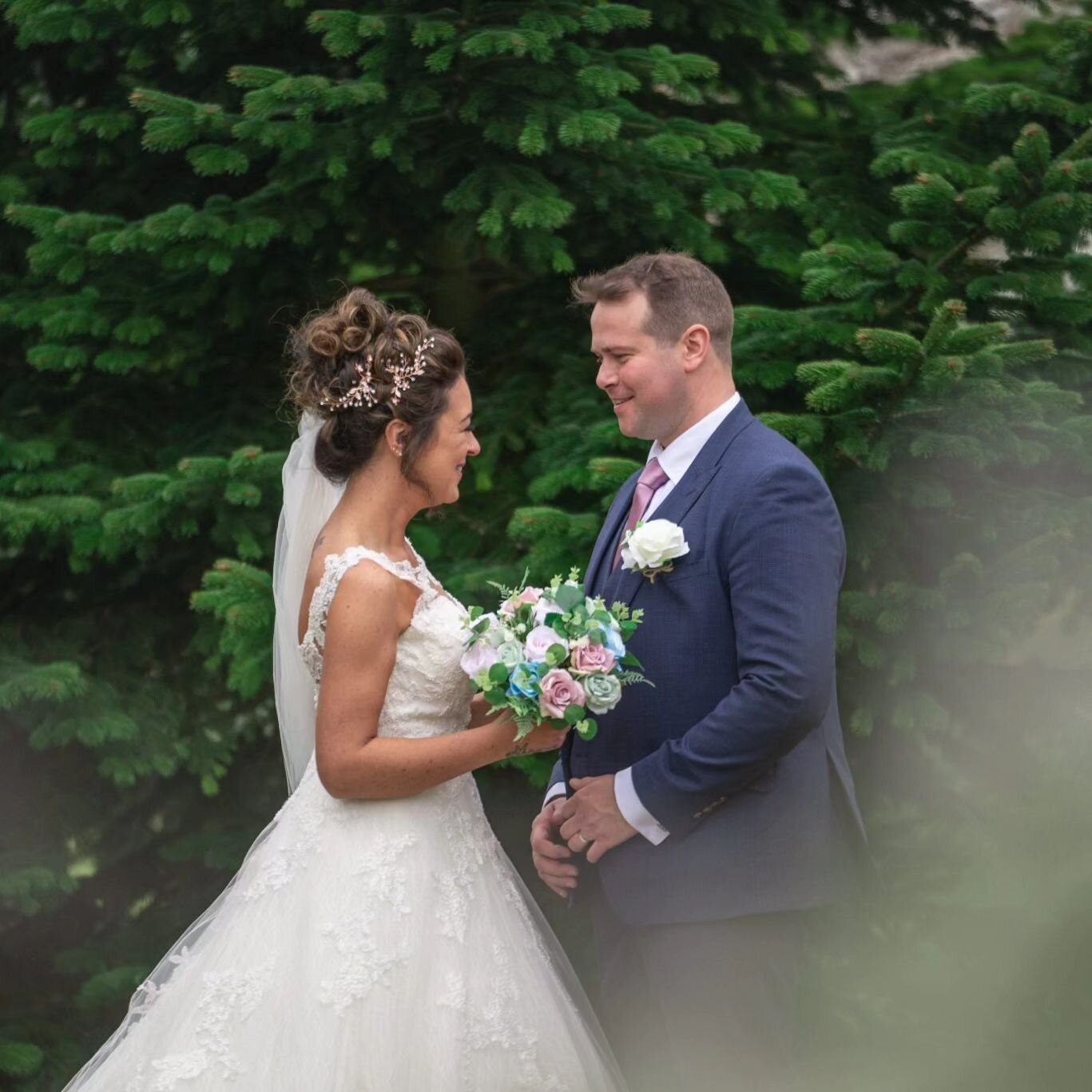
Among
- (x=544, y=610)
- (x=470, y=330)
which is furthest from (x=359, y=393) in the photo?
(x=470, y=330)

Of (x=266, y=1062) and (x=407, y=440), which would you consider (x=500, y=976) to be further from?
(x=407, y=440)

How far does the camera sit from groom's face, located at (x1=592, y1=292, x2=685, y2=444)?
9.77 ft

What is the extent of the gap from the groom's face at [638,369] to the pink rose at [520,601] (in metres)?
0.53

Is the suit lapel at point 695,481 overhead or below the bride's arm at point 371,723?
overhead

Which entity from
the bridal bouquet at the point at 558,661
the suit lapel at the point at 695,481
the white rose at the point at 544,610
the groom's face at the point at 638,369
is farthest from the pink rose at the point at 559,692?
the groom's face at the point at 638,369

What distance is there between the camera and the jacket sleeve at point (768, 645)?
104 inches

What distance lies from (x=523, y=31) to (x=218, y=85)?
4.77 feet

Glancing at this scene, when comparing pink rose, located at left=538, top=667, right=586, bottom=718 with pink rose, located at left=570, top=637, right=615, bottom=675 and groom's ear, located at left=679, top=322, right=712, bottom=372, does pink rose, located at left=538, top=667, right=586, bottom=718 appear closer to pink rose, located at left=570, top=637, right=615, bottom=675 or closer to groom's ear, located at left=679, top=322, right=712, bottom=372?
pink rose, located at left=570, top=637, right=615, bottom=675

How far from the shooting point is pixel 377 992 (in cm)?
290

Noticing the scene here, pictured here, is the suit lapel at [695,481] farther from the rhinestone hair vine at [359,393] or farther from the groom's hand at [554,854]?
the rhinestone hair vine at [359,393]

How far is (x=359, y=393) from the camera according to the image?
308 centimetres

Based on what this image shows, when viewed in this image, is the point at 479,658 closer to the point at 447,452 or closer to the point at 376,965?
the point at 447,452

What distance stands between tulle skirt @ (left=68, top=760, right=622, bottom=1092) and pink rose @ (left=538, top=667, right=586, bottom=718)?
648 millimetres

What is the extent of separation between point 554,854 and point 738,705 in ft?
2.33
